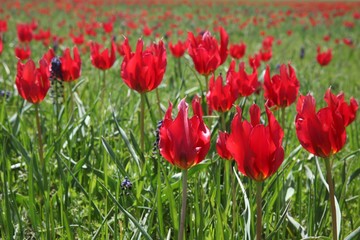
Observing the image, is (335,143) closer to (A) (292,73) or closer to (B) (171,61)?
(A) (292,73)

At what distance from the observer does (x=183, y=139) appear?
4.10ft

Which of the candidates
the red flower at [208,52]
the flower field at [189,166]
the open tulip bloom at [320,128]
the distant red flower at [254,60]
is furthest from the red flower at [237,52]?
the open tulip bloom at [320,128]

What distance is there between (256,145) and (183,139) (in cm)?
19

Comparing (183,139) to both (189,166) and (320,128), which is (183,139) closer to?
(189,166)

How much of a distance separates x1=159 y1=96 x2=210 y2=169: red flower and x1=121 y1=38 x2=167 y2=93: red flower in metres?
0.59

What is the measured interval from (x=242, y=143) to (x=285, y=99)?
0.92 metres

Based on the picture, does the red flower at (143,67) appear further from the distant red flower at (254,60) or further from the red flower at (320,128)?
the red flower at (320,128)

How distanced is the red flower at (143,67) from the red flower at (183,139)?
1.93 ft

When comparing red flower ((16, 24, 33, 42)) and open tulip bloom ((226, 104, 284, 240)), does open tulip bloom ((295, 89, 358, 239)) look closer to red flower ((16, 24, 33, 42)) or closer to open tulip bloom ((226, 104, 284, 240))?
open tulip bloom ((226, 104, 284, 240))

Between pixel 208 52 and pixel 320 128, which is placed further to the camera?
pixel 208 52

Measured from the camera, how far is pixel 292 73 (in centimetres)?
206

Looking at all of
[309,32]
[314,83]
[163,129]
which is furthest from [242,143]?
[309,32]

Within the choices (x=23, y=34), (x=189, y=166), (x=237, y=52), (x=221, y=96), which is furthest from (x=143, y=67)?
(x=23, y=34)

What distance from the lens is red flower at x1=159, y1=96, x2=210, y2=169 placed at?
1.24 metres
